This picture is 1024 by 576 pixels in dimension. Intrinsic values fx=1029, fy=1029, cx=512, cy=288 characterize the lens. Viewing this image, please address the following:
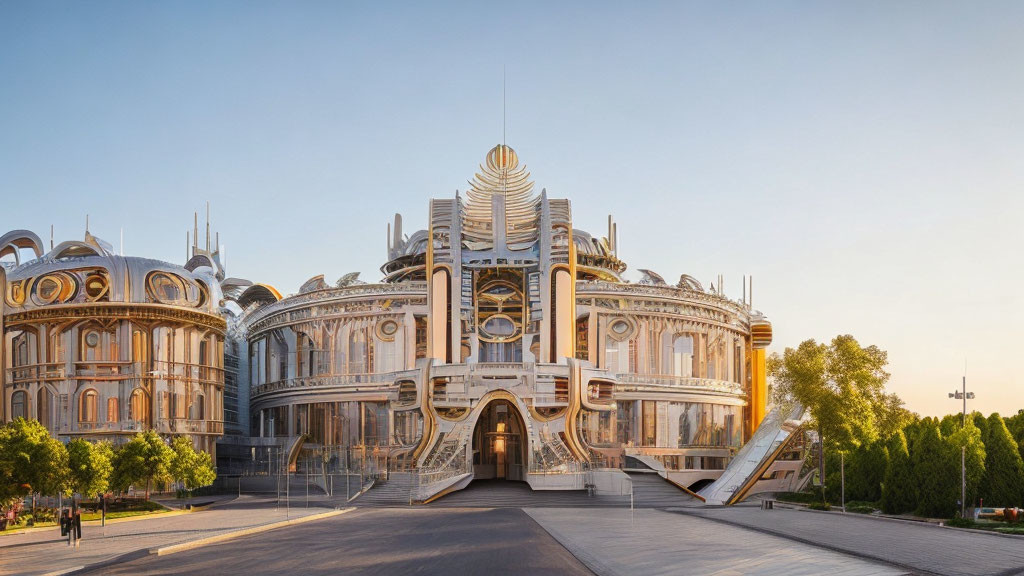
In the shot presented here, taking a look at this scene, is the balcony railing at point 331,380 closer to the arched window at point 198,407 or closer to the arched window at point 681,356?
the arched window at point 198,407

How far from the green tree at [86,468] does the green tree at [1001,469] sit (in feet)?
130

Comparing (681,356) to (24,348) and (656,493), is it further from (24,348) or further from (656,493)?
(24,348)

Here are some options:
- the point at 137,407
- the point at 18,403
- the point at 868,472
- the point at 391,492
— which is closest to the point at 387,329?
the point at 137,407

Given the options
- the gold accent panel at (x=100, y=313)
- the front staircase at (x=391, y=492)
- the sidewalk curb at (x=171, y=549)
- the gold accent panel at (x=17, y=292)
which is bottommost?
the front staircase at (x=391, y=492)

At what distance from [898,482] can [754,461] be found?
19340 millimetres

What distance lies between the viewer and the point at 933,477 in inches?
1812

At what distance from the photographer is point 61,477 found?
4409 cm

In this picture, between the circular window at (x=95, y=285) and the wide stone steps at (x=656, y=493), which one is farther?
the circular window at (x=95, y=285)

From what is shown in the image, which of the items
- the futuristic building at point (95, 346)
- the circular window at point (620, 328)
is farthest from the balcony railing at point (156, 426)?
the circular window at point (620, 328)

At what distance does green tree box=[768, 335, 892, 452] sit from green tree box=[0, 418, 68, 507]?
40.4m

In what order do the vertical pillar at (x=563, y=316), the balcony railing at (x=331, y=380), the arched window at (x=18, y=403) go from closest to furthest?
the arched window at (x=18, y=403), the vertical pillar at (x=563, y=316), the balcony railing at (x=331, y=380)

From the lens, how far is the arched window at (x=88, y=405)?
220 ft

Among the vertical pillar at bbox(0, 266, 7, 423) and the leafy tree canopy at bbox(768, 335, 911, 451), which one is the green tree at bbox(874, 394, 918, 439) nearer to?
the leafy tree canopy at bbox(768, 335, 911, 451)

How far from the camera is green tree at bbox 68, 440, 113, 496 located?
46.6 metres
